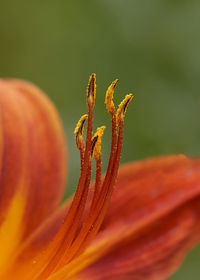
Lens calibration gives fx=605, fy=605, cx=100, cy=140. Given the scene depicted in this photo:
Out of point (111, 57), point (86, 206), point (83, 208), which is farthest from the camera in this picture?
point (111, 57)

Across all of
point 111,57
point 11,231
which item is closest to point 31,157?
point 11,231

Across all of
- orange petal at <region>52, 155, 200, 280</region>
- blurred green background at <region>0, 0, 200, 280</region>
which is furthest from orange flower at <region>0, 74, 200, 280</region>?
blurred green background at <region>0, 0, 200, 280</region>

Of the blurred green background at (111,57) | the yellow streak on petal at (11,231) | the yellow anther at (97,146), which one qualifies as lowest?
the yellow anther at (97,146)

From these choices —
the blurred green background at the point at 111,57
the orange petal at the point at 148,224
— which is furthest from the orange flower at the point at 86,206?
the blurred green background at the point at 111,57

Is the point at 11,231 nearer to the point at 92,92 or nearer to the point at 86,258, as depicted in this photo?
the point at 86,258

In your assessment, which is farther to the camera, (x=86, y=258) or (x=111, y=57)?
(x=111, y=57)

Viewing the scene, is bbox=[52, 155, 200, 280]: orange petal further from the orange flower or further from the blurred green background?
the blurred green background

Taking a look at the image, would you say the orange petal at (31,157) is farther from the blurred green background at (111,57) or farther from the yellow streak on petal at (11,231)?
the blurred green background at (111,57)

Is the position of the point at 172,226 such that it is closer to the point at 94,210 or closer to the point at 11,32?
the point at 94,210
